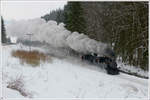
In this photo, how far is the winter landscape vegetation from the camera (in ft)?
16.4

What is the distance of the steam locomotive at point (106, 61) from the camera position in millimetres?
7906

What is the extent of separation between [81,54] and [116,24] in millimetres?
3388

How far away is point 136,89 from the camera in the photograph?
5.68m

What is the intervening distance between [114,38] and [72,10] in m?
5.17

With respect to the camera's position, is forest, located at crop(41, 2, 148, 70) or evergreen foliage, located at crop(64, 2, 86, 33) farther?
evergreen foliage, located at crop(64, 2, 86, 33)

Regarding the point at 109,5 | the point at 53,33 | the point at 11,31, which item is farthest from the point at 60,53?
the point at 11,31

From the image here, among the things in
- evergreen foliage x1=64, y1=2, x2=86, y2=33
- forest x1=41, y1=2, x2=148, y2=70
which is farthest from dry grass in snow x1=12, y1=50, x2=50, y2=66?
evergreen foliage x1=64, y1=2, x2=86, y2=33

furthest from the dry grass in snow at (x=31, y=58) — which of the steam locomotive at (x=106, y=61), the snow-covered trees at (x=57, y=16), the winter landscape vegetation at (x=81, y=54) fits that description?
the snow-covered trees at (x=57, y=16)

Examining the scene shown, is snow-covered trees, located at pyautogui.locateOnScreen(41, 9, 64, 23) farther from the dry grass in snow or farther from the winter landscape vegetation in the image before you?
the dry grass in snow

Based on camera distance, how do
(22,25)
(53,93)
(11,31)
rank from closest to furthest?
(53,93) → (22,25) → (11,31)

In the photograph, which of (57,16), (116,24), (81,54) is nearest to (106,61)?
(81,54)

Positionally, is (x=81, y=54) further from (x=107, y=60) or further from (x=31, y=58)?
(x=31, y=58)

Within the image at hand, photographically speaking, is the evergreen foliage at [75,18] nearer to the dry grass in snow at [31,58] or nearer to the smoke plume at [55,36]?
the smoke plume at [55,36]

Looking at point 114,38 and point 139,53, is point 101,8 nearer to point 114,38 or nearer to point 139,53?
point 114,38
